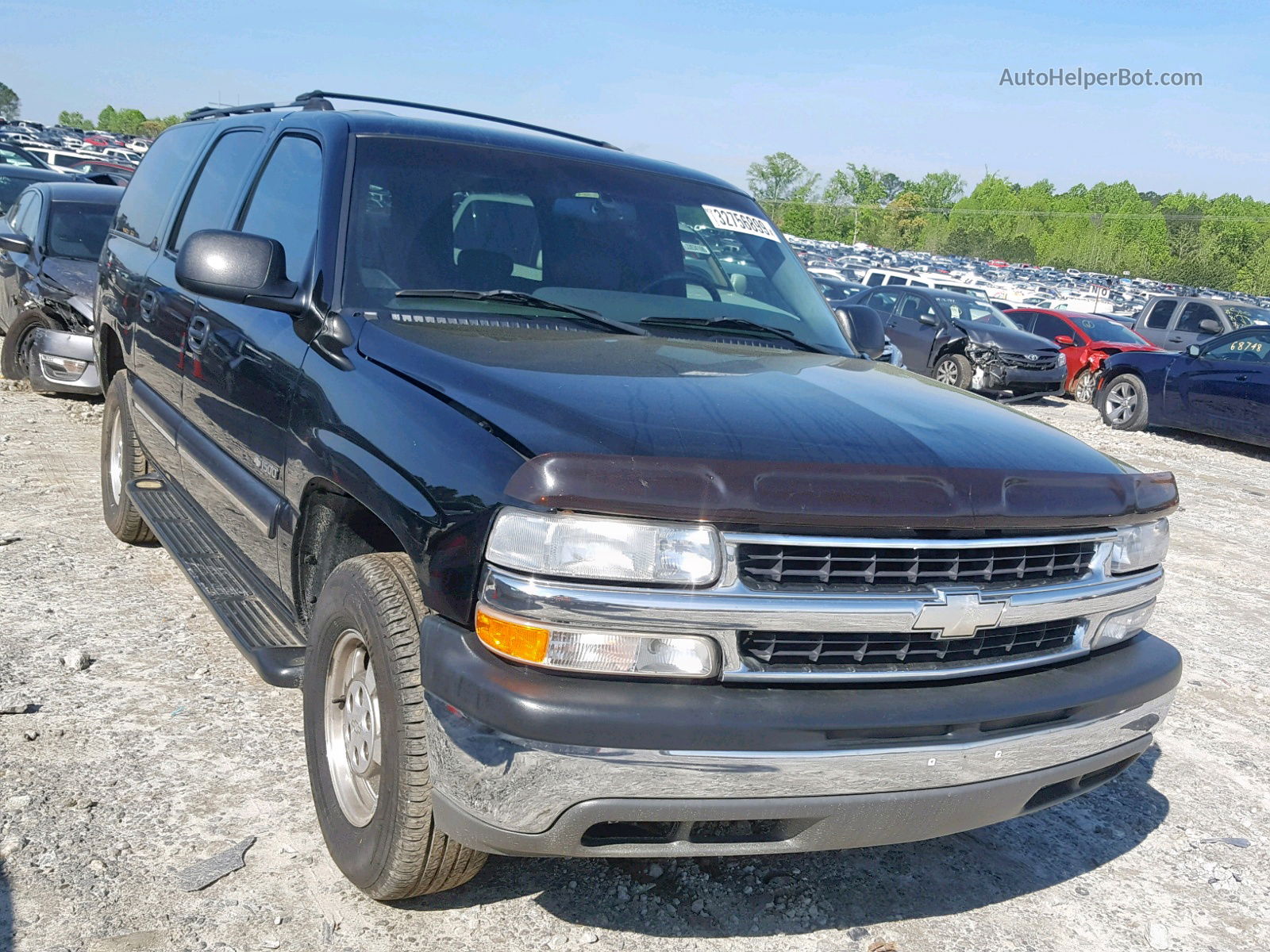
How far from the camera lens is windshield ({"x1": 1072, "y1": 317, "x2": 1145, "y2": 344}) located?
19.1 meters

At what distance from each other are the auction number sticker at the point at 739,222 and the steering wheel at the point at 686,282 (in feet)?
1.09

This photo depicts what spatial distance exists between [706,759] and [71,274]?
831 cm

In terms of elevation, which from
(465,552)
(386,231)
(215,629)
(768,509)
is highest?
(386,231)

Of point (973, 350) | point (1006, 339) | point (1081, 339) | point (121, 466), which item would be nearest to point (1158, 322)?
point (1081, 339)

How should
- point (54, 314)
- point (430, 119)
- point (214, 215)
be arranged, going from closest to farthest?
point (430, 119)
point (214, 215)
point (54, 314)

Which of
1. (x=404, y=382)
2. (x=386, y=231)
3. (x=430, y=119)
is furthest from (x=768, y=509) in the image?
(x=430, y=119)

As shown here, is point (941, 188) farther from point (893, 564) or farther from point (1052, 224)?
point (893, 564)

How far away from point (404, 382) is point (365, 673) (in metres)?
0.70

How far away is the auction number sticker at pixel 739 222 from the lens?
13.7ft

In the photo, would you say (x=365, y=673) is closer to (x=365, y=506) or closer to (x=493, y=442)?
(x=365, y=506)

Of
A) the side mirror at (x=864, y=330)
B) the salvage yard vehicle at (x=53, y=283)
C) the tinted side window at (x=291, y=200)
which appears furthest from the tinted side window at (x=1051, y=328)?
the tinted side window at (x=291, y=200)

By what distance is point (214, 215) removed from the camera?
449cm

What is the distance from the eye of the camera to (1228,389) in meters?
13.5

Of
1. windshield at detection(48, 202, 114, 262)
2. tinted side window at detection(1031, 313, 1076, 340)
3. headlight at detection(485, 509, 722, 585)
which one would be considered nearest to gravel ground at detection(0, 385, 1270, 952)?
headlight at detection(485, 509, 722, 585)
